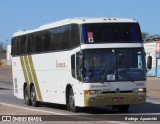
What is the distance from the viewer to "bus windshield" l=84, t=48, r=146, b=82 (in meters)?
19.1

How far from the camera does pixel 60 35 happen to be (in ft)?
71.1

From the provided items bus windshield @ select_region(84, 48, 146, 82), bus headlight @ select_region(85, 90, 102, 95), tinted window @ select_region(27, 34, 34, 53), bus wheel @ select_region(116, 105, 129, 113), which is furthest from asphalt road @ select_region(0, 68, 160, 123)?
tinted window @ select_region(27, 34, 34, 53)

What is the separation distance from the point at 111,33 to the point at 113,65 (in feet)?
4.31

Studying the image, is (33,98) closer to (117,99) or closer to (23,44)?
(23,44)

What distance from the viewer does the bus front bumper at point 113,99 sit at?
19.1 metres

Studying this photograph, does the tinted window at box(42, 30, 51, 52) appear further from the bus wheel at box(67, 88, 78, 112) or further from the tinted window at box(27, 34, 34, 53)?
the bus wheel at box(67, 88, 78, 112)

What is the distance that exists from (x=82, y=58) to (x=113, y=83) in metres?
1.43

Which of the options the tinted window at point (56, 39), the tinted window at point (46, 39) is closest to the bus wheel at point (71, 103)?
the tinted window at point (56, 39)

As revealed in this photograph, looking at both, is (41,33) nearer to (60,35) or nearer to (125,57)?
(60,35)

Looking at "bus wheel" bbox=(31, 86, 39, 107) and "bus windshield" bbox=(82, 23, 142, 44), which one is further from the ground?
"bus windshield" bbox=(82, 23, 142, 44)

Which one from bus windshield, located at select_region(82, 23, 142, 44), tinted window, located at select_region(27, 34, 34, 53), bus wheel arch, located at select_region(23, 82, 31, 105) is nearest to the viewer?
bus windshield, located at select_region(82, 23, 142, 44)

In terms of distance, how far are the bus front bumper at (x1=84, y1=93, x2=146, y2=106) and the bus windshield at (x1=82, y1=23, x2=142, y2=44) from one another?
198 centimetres

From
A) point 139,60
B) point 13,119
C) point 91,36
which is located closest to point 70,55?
point 91,36

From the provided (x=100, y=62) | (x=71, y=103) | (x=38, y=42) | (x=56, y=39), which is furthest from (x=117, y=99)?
(x=38, y=42)
